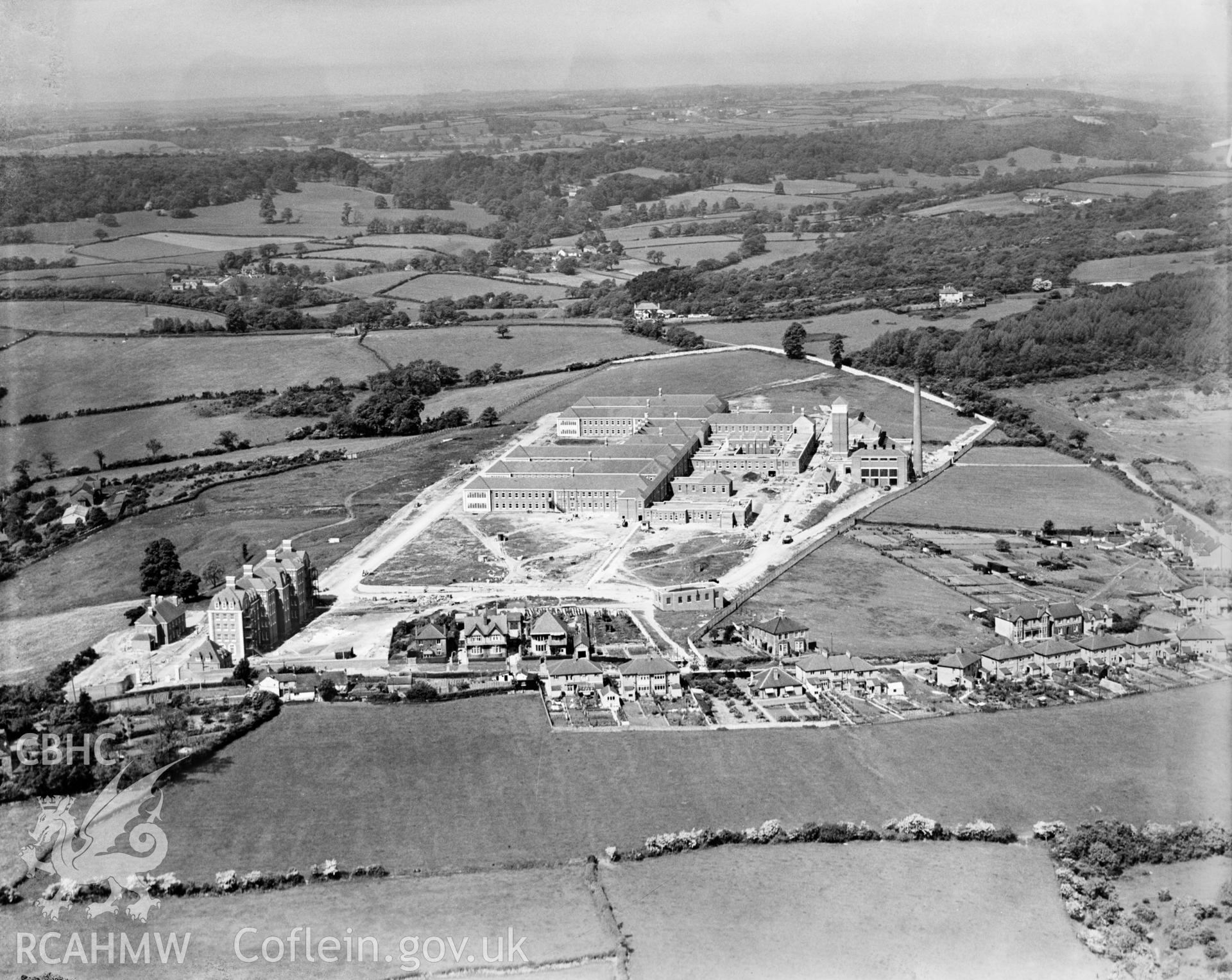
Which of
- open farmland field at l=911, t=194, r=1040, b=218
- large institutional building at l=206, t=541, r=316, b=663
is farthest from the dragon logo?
open farmland field at l=911, t=194, r=1040, b=218

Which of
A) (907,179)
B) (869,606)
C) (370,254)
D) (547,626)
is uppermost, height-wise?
(907,179)

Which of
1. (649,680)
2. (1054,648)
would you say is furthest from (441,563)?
(1054,648)

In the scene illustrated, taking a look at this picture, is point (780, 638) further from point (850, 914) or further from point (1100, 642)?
point (850, 914)

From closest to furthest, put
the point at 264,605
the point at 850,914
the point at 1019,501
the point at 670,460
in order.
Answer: the point at 850,914 < the point at 264,605 < the point at 1019,501 < the point at 670,460

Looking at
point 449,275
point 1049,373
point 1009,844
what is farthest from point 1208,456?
point 449,275

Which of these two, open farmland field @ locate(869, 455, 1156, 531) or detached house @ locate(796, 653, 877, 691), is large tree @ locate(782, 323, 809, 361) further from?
detached house @ locate(796, 653, 877, 691)
